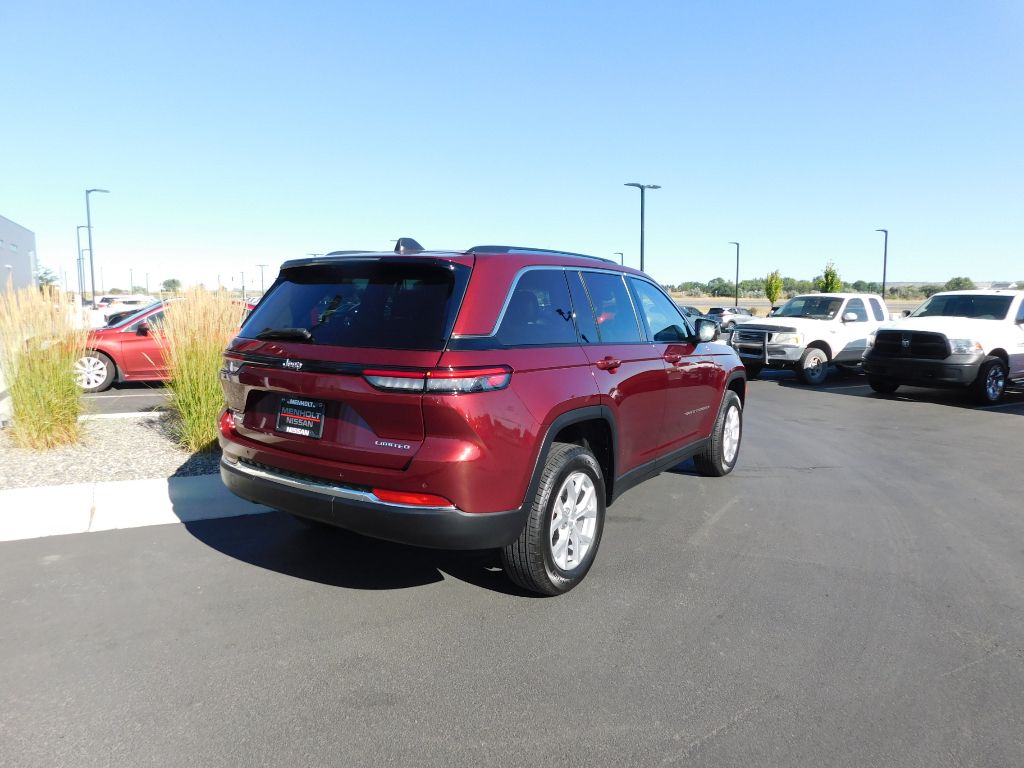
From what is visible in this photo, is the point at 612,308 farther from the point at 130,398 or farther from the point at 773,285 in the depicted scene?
the point at 773,285

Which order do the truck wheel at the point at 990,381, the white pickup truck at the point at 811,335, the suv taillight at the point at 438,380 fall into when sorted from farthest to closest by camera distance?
the white pickup truck at the point at 811,335
the truck wheel at the point at 990,381
the suv taillight at the point at 438,380

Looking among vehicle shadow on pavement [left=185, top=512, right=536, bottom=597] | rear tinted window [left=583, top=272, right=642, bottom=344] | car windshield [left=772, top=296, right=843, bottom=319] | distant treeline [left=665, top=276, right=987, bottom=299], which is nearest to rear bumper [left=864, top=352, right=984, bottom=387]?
car windshield [left=772, top=296, right=843, bottom=319]

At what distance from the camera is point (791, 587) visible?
4.07 meters

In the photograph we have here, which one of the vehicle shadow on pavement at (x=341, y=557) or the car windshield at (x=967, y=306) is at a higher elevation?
the car windshield at (x=967, y=306)

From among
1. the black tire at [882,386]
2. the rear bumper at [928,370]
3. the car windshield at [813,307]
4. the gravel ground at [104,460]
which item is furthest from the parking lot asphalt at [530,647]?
the car windshield at [813,307]

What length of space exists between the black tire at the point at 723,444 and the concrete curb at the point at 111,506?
3.64 metres

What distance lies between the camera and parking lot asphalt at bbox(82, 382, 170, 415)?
9578 millimetres

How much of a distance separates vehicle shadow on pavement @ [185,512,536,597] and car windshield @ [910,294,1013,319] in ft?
37.8

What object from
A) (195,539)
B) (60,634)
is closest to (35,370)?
(195,539)

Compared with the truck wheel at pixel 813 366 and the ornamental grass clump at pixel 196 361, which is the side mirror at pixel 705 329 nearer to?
the ornamental grass clump at pixel 196 361

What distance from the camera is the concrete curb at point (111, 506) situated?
4.93 metres

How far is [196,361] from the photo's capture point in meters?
6.79

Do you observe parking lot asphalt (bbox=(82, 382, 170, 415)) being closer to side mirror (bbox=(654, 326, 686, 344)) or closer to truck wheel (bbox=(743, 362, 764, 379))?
side mirror (bbox=(654, 326, 686, 344))

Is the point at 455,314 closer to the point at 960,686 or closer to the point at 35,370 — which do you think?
the point at 960,686
